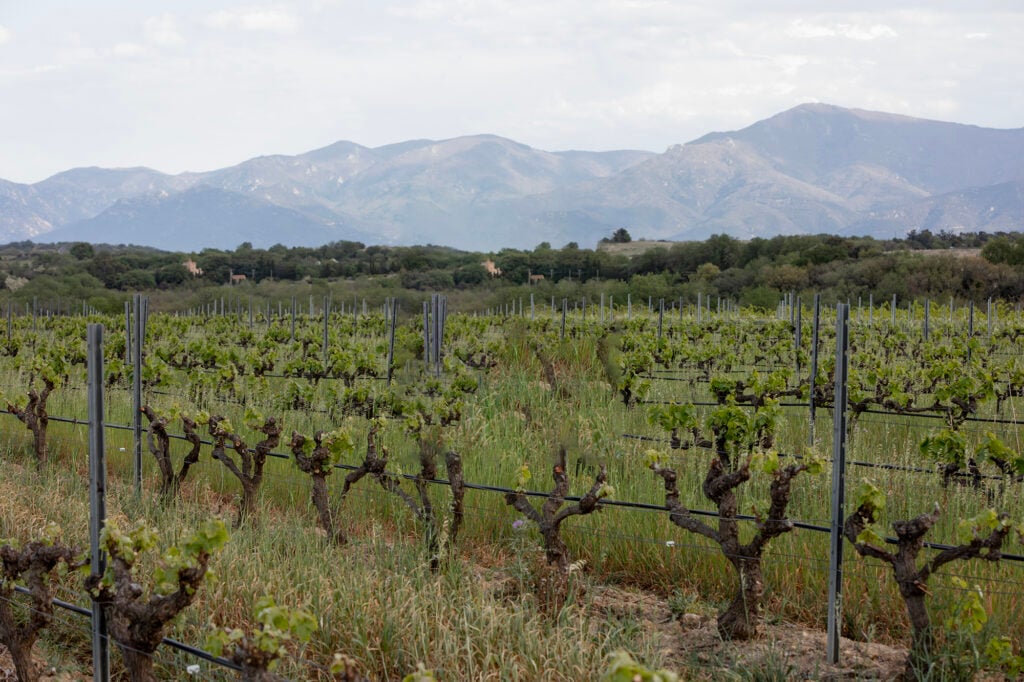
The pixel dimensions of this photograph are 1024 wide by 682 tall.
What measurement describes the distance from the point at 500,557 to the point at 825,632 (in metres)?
2.05

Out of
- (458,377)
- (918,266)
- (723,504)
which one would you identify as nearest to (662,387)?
(458,377)

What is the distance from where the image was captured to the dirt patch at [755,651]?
4.25 meters

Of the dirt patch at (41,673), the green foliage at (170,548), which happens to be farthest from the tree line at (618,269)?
the green foliage at (170,548)

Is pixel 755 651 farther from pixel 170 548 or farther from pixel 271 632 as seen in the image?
pixel 170 548

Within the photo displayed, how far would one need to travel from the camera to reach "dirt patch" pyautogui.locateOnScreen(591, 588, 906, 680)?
425cm

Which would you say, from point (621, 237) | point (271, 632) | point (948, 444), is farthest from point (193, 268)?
point (271, 632)

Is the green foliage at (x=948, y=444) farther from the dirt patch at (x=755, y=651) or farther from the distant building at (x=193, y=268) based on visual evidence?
the distant building at (x=193, y=268)

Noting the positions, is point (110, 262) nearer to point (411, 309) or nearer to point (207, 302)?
point (207, 302)

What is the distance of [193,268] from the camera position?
222ft

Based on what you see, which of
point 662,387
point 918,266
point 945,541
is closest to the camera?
point 945,541

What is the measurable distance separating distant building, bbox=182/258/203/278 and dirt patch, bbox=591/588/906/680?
65360 mm

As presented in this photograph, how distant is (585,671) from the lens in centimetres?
397

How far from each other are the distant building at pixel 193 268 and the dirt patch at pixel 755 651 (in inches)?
2573

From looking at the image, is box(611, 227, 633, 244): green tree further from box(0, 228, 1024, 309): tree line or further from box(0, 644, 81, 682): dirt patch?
box(0, 644, 81, 682): dirt patch
